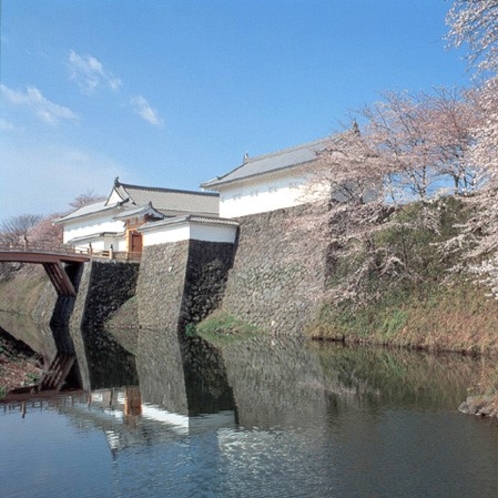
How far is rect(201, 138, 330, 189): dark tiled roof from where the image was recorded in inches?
758

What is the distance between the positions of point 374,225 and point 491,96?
8.05 m

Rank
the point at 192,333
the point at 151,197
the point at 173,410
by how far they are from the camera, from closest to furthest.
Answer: the point at 173,410, the point at 192,333, the point at 151,197

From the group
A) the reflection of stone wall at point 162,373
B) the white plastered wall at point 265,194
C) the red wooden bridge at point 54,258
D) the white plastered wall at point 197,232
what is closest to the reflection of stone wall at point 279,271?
the white plastered wall at point 265,194

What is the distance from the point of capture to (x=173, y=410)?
7.80 m

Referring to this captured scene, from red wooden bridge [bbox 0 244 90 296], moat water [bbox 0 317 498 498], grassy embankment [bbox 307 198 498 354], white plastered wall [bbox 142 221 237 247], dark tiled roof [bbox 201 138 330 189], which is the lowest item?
moat water [bbox 0 317 498 498]

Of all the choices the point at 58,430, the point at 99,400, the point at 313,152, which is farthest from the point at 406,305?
the point at 58,430

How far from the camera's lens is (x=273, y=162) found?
2119cm

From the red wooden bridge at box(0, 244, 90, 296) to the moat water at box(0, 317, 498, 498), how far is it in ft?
43.0

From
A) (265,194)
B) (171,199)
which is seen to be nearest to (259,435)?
(265,194)

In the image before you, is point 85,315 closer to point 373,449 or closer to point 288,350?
point 288,350

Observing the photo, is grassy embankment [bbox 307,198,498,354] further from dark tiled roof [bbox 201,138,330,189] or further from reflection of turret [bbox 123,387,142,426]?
reflection of turret [bbox 123,387,142,426]

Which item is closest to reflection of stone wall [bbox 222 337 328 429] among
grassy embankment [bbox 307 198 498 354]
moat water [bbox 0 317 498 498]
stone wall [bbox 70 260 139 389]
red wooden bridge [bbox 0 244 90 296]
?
moat water [bbox 0 317 498 498]

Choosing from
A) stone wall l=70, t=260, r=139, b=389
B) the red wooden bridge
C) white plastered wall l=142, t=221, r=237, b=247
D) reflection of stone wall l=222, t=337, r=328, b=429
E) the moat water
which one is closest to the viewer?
the moat water

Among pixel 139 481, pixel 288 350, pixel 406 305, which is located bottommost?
pixel 139 481
